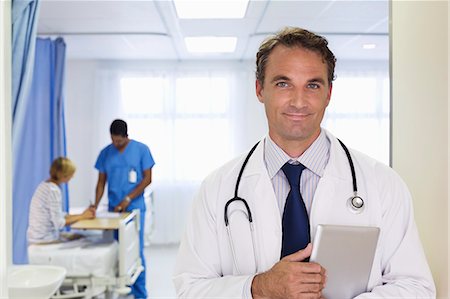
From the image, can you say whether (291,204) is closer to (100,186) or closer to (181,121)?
(100,186)

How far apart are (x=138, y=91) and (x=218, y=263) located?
459cm

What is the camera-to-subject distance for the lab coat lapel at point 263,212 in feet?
3.80

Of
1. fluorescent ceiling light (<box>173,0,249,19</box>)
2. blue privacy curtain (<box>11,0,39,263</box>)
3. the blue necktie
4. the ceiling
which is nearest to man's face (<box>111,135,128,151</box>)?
the ceiling

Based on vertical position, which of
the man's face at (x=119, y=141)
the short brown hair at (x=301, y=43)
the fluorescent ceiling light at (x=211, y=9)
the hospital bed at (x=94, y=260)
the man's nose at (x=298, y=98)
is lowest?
the hospital bed at (x=94, y=260)

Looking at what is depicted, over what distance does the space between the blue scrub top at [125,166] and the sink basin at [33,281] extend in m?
1.75

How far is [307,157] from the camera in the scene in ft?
3.97

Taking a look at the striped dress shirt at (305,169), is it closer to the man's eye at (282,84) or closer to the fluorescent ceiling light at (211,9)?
the man's eye at (282,84)

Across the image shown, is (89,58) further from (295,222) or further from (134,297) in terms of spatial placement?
(295,222)

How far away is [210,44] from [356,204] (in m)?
3.68

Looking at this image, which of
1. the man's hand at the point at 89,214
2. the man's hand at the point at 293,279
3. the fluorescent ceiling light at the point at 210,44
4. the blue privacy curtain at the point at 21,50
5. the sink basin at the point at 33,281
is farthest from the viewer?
the fluorescent ceiling light at the point at 210,44

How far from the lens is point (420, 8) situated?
57.2 inches

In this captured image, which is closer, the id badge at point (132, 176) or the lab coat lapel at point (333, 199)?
the lab coat lapel at point (333, 199)

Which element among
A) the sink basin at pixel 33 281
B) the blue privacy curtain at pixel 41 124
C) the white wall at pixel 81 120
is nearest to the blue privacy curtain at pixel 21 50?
the sink basin at pixel 33 281

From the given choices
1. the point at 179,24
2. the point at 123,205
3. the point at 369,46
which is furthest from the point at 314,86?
the point at 369,46
